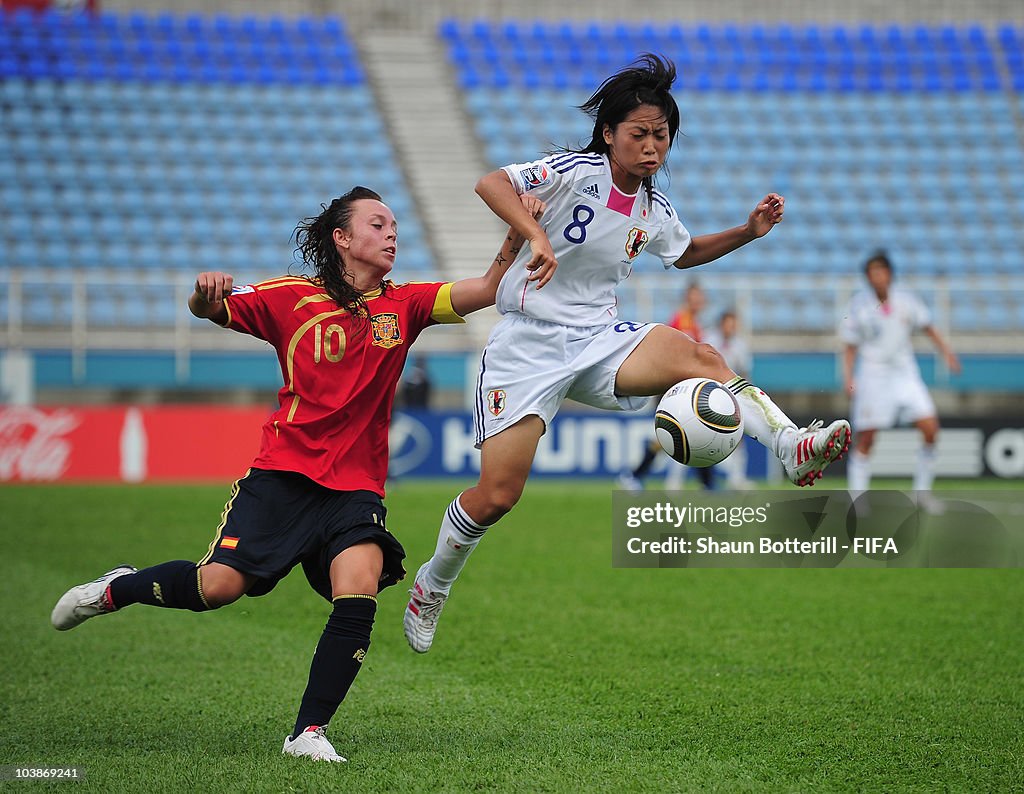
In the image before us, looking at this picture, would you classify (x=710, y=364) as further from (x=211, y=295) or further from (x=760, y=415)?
(x=211, y=295)

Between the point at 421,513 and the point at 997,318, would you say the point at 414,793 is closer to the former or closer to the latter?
the point at 421,513

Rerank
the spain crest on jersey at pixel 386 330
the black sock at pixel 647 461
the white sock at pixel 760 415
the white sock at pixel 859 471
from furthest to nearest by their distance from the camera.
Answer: the black sock at pixel 647 461 < the white sock at pixel 859 471 < the white sock at pixel 760 415 < the spain crest on jersey at pixel 386 330

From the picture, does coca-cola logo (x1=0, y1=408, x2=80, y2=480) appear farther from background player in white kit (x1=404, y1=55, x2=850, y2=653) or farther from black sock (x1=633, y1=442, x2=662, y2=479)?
background player in white kit (x1=404, y1=55, x2=850, y2=653)

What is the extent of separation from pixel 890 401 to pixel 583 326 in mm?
7249

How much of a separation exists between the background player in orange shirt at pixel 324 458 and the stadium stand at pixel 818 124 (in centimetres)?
1650

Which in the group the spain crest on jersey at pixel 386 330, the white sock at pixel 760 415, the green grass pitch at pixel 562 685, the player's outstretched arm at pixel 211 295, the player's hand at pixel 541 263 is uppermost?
the player's hand at pixel 541 263

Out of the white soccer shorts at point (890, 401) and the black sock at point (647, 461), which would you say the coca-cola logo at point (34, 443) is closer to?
the black sock at point (647, 461)

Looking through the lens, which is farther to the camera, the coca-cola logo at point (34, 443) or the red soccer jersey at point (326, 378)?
the coca-cola logo at point (34, 443)

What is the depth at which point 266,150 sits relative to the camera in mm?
21859

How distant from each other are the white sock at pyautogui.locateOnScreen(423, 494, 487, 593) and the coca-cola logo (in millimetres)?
10761

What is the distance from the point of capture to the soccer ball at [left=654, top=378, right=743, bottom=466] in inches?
177

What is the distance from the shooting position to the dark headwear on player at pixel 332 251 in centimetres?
452

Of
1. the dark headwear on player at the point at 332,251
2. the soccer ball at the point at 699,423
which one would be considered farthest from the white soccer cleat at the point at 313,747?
the soccer ball at the point at 699,423

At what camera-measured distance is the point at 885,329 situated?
458 inches
